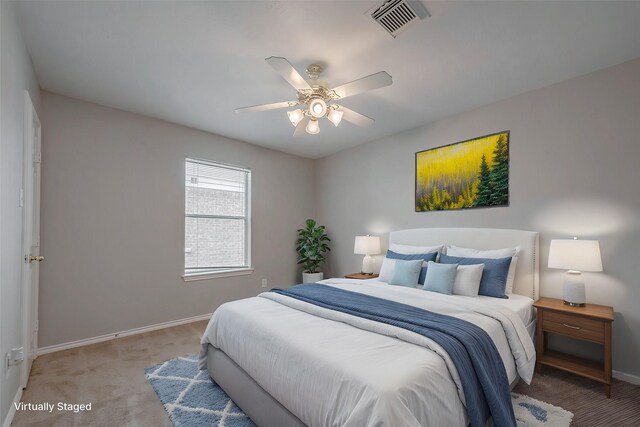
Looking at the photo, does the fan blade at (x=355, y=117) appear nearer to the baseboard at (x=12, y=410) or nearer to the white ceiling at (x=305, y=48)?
the white ceiling at (x=305, y=48)

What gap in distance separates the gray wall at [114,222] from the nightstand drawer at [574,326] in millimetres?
3674

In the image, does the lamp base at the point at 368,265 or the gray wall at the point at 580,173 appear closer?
the gray wall at the point at 580,173

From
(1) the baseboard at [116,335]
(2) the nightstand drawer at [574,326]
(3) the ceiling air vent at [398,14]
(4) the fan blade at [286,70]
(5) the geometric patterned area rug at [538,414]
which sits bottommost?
(1) the baseboard at [116,335]

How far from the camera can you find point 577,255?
2455 millimetres

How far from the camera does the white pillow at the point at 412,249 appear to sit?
11.2 feet

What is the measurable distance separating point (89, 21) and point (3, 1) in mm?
417

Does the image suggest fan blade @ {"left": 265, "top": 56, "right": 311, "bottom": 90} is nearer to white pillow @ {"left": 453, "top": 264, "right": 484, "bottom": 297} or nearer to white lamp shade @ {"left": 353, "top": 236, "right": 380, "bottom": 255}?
white pillow @ {"left": 453, "top": 264, "right": 484, "bottom": 297}

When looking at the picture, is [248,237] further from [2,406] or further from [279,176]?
[2,406]

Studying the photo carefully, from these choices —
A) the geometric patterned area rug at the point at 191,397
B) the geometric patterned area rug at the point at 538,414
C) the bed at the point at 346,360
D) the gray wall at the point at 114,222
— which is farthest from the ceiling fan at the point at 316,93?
the geometric patterned area rug at the point at 538,414

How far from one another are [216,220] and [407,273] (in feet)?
9.04

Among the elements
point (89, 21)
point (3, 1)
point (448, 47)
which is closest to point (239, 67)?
point (89, 21)

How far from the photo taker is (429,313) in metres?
2.09

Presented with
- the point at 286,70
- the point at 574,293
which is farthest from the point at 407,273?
the point at 286,70

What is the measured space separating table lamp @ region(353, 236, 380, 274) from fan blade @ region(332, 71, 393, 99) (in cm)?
233
